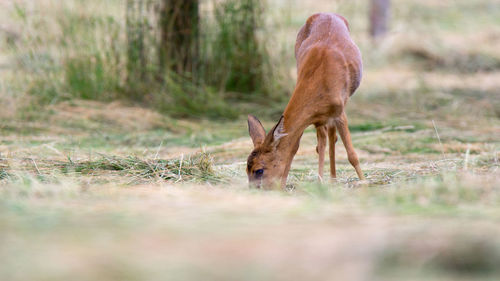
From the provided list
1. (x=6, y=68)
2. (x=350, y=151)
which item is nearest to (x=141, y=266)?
(x=350, y=151)

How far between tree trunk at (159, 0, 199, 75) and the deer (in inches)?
134

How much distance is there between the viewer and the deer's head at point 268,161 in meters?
4.45

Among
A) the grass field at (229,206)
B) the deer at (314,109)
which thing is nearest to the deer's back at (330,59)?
the deer at (314,109)

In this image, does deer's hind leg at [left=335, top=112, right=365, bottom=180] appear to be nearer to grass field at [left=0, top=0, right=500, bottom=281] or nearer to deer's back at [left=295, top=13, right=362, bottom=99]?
grass field at [left=0, top=0, right=500, bottom=281]

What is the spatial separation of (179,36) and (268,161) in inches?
174

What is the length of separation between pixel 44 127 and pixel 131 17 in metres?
1.98

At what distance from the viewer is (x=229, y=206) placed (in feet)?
9.53

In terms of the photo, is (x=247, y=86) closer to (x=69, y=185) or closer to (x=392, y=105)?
(x=392, y=105)

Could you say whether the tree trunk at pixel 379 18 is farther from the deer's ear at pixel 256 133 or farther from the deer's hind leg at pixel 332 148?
the deer's ear at pixel 256 133

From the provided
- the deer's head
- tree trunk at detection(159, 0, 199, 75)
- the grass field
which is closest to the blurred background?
tree trunk at detection(159, 0, 199, 75)

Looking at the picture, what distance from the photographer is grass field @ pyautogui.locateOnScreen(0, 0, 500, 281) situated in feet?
6.77

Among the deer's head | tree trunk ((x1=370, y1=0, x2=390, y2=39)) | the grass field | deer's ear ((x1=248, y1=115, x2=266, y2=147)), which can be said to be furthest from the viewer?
tree trunk ((x1=370, y1=0, x2=390, y2=39))

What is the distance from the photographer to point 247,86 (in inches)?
352

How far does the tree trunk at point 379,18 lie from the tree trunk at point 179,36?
849 centimetres
